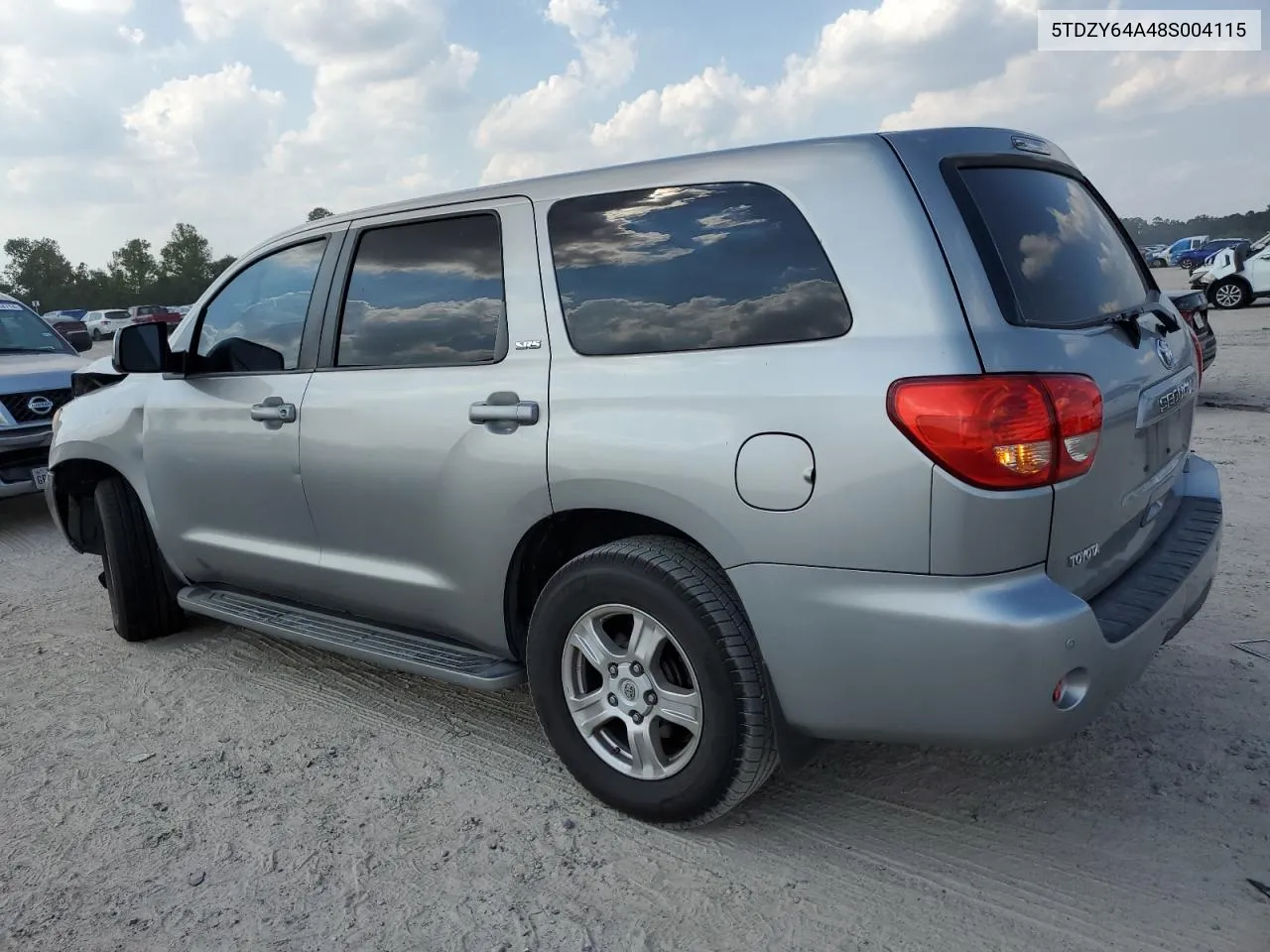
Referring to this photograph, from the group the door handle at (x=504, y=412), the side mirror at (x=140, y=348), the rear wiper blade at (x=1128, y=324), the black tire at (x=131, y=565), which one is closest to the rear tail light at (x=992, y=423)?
the rear wiper blade at (x=1128, y=324)

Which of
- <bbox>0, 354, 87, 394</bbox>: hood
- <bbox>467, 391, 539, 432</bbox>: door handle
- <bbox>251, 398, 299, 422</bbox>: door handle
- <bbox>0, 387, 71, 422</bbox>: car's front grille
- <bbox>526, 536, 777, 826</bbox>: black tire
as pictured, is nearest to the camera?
<bbox>526, 536, 777, 826</bbox>: black tire

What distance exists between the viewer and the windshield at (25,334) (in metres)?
8.28

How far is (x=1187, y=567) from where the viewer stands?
8.87 feet

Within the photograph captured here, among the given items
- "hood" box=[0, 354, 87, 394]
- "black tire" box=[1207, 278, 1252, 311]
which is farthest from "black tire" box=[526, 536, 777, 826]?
"black tire" box=[1207, 278, 1252, 311]

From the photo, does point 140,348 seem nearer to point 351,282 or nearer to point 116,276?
point 351,282

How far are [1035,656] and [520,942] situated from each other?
4.54 ft

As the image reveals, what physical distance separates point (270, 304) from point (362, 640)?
54.3 inches

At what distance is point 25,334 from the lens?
27.8ft

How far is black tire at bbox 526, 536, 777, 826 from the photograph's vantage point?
2.50 meters

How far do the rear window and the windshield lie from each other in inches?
328

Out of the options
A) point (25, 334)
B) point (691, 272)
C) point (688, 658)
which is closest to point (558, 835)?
point (688, 658)

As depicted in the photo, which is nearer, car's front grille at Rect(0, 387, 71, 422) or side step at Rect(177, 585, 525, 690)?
side step at Rect(177, 585, 525, 690)

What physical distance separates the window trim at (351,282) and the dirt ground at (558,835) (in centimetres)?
131

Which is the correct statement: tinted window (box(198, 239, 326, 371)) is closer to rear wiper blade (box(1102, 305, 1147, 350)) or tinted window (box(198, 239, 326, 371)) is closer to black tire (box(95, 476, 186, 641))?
black tire (box(95, 476, 186, 641))
